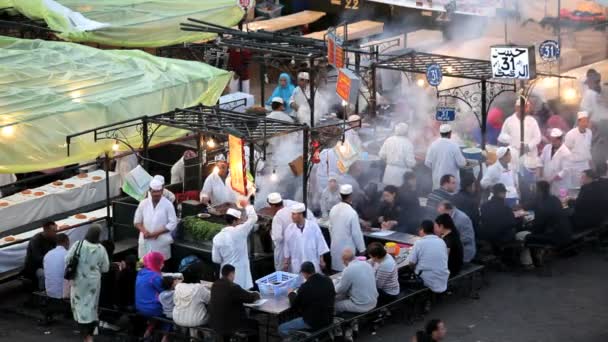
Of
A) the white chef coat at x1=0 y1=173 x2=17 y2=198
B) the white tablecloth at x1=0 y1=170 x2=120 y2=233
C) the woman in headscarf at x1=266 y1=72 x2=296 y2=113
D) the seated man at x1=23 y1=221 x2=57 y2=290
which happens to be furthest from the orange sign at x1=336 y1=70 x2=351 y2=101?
the woman in headscarf at x1=266 y1=72 x2=296 y2=113

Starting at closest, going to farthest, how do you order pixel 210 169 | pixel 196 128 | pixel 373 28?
pixel 196 128 → pixel 210 169 → pixel 373 28

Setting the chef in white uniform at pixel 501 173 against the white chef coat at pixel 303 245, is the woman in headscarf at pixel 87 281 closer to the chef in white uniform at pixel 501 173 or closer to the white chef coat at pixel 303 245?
the white chef coat at pixel 303 245

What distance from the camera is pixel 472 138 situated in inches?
853

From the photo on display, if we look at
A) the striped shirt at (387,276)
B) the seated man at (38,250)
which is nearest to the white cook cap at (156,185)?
the seated man at (38,250)

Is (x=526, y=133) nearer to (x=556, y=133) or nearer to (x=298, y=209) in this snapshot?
(x=556, y=133)

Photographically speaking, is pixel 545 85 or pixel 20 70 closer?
pixel 20 70

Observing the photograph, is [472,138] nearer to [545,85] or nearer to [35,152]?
[545,85]

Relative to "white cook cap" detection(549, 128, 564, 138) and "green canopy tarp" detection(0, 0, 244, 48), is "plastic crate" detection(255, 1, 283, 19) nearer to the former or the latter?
"green canopy tarp" detection(0, 0, 244, 48)

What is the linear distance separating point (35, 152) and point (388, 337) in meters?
5.37

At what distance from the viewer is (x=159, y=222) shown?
54.6 feet

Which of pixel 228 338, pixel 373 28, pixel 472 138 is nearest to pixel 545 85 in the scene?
pixel 472 138

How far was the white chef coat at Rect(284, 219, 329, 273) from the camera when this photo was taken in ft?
53.1

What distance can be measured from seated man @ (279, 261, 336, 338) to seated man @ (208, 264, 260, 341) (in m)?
0.51

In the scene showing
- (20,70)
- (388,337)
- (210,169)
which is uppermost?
(20,70)
